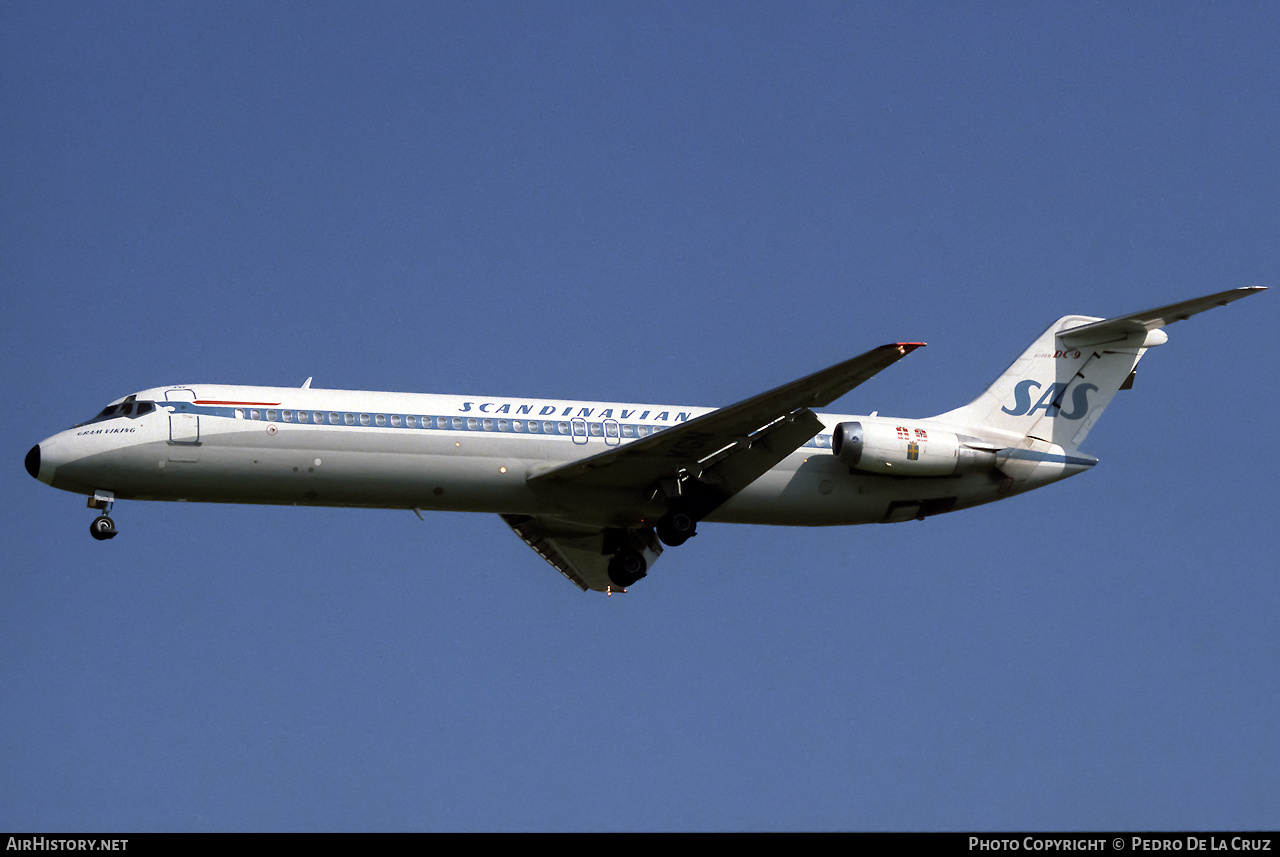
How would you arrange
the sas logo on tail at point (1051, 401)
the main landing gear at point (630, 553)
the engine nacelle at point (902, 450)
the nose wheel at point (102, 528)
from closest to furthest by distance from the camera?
the nose wheel at point (102, 528) < the engine nacelle at point (902, 450) < the main landing gear at point (630, 553) < the sas logo on tail at point (1051, 401)

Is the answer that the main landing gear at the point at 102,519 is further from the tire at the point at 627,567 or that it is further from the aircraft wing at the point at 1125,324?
the aircraft wing at the point at 1125,324

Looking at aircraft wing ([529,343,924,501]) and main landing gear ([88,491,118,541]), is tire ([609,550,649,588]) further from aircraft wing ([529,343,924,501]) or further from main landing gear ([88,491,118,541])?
main landing gear ([88,491,118,541])

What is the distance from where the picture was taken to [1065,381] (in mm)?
30000

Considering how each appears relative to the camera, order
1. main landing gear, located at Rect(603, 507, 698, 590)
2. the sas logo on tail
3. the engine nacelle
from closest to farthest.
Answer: the engine nacelle
main landing gear, located at Rect(603, 507, 698, 590)
the sas logo on tail

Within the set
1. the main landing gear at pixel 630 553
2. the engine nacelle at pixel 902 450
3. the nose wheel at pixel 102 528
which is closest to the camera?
the nose wheel at pixel 102 528

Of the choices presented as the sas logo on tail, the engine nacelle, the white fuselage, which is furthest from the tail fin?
the white fuselage

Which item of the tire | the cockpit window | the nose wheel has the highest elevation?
the cockpit window

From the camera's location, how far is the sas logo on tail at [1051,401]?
29.8 meters

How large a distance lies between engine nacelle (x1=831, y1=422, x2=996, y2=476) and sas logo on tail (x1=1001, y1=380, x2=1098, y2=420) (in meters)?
2.20

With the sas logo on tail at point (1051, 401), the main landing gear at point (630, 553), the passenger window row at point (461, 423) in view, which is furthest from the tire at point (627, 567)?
the sas logo on tail at point (1051, 401)

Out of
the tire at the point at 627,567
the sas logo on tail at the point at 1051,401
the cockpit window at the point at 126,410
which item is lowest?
the tire at the point at 627,567

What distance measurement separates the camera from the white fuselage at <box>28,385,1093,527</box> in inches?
984

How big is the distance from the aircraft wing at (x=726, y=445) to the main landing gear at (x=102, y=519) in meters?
7.17
